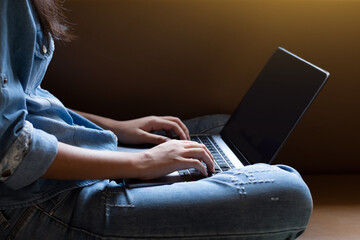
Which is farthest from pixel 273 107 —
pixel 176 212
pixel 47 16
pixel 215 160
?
pixel 47 16

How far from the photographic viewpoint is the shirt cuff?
0.72 meters

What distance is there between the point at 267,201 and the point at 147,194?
215 mm

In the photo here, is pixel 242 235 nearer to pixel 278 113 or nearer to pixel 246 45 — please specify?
pixel 278 113

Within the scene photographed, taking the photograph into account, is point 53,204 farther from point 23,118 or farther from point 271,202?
point 271,202

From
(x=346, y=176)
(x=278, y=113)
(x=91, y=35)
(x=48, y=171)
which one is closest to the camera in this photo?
(x=48, y=171)

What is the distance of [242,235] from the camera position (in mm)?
814

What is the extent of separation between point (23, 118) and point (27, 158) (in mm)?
66

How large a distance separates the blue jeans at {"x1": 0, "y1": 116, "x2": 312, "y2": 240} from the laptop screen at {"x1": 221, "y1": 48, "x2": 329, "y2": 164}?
191mm

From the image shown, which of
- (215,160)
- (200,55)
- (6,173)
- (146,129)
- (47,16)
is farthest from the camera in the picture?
(200,55)

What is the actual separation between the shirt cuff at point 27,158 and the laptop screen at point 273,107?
1.60ft

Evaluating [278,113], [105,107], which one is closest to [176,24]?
[105,107]

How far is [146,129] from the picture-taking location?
1165 millimetres

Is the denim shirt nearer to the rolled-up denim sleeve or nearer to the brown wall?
Result: the rolled-up denim sleeve

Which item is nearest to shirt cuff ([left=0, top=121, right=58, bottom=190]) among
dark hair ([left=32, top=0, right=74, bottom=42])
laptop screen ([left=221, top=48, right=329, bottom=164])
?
dark hair ([left=32, top=0, right=74, bottom=42])
